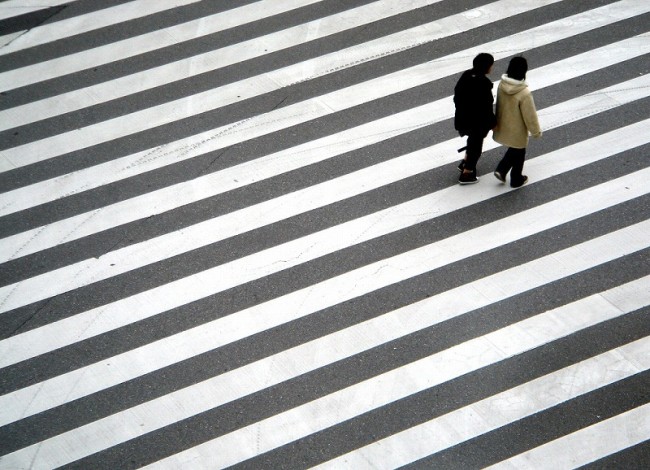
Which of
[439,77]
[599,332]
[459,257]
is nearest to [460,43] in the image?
[439,77]

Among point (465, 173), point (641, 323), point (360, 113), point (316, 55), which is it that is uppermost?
point (316, 55)

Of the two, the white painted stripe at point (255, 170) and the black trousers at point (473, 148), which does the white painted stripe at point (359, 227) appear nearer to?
the black trousers at point (473, 148)

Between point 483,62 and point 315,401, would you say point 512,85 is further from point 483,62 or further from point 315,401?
point 315,401

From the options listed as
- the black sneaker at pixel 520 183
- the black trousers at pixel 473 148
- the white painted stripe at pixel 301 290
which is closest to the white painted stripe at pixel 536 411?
the white painted stripe at pixel 301 290

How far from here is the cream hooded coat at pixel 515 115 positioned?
25.7ft

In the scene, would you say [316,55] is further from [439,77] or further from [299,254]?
[299,254]

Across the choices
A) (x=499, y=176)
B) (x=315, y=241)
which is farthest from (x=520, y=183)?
(x=315, y=241)

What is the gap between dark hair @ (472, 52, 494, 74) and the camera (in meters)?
7.69

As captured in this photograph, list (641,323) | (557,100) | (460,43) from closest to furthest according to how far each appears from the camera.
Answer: (641,323) < (557,100) < (460,43)

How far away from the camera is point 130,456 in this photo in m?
6.85

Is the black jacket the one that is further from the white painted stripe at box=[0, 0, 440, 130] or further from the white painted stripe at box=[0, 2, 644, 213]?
the white painted stripe at box=[0, 0, 440, 130]

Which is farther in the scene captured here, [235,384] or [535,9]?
[535,9]

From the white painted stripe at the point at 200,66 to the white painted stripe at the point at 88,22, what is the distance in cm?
48

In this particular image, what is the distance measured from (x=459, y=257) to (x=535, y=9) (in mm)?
3940
